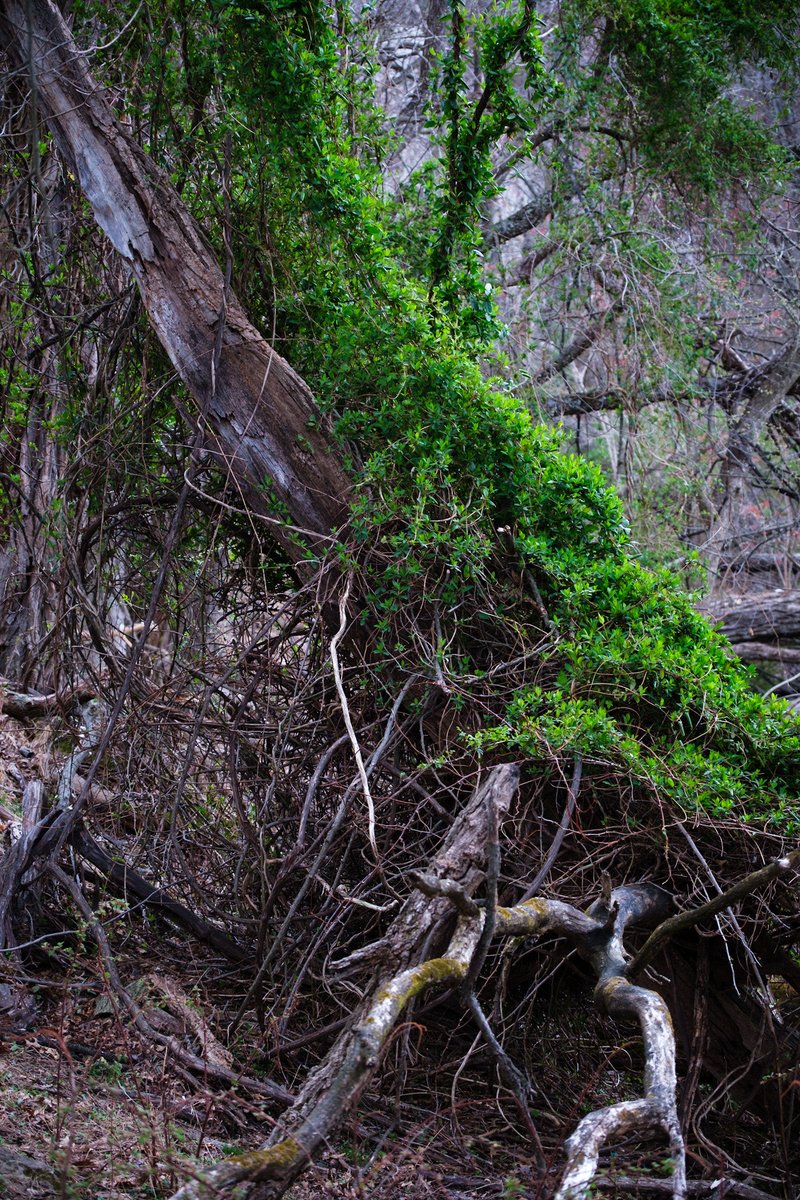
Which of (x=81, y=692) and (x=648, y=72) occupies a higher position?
(x=648, y=72)

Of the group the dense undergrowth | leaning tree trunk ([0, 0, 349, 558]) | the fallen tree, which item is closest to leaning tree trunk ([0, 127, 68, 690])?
leaning tree trunk ([0, 0, 349, 558])

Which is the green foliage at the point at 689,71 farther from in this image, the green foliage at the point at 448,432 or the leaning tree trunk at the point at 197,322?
the leaning tree trunk at the point at 197,322

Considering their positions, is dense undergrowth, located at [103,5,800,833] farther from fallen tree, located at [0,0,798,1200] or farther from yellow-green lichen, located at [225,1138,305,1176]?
yellow-green lichen, located at [225,1138,305,1176]

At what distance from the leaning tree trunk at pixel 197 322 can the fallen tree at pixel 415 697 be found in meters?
0.01

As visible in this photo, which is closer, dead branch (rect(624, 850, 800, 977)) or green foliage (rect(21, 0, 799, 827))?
dead branch (rect(624, 850, 800, 977))

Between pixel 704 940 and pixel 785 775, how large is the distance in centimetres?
76

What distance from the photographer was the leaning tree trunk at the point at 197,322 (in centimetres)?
444

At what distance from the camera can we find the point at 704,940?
12.4 ft

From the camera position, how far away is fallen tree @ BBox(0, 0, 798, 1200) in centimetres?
370

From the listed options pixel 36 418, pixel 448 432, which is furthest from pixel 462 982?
pixel 36 418

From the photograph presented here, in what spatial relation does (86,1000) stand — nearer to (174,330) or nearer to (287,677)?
(287,677)

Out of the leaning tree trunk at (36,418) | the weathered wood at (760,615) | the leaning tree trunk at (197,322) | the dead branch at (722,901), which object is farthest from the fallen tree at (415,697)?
the weathered wood at (760,615)

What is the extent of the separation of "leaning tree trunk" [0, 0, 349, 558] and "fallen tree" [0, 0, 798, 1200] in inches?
0.5

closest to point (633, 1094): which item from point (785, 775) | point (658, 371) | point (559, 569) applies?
point (785, 775)
